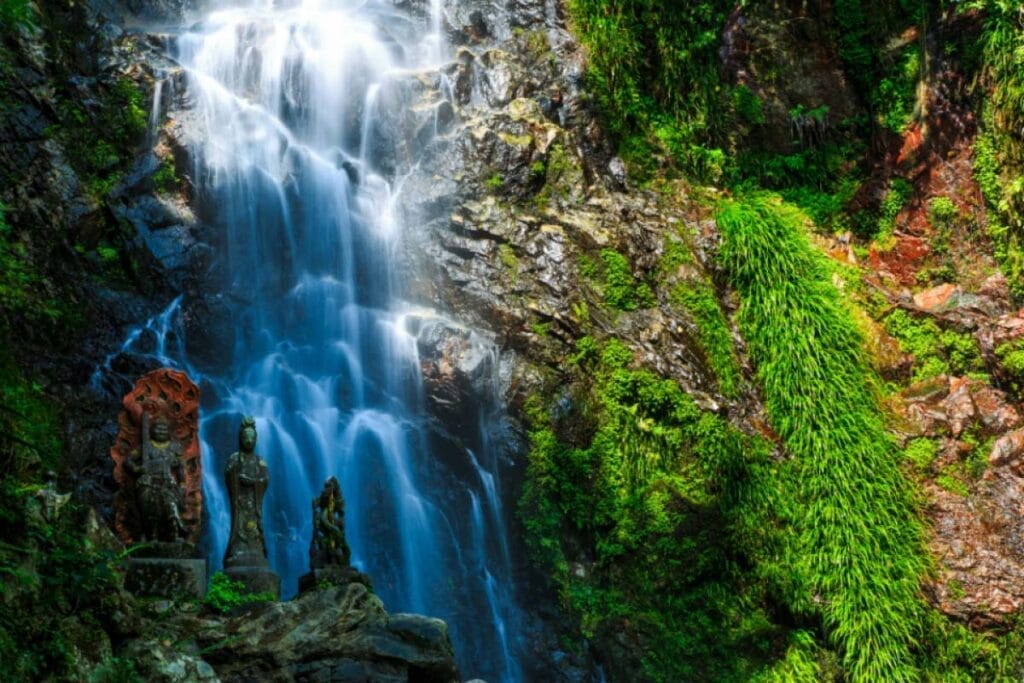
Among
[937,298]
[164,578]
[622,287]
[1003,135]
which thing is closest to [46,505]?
[164,578]

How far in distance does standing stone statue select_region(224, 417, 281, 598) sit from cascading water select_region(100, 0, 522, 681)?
1.94m

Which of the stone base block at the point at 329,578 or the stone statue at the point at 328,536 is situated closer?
the stone base block at the point at 329,578

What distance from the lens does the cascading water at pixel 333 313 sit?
501 inches

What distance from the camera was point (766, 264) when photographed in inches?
627

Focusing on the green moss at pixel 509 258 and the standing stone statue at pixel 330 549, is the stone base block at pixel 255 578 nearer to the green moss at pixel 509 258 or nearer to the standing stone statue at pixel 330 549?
the standing stone statue at pixel 330 549

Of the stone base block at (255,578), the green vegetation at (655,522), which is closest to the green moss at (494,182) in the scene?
the green vegetation at (655,522)

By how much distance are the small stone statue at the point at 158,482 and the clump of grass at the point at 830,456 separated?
8.02 meters

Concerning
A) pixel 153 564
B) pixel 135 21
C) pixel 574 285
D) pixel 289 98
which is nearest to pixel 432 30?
pixel 289 98

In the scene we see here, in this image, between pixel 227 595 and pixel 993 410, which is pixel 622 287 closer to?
pixel 993 410

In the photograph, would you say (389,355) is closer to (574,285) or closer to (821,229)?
(574,285)

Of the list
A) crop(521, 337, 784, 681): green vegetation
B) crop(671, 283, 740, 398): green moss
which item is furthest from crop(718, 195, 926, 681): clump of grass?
crop(521, 337, 784, 681): green vegetation

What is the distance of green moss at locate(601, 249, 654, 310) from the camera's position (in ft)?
50.8

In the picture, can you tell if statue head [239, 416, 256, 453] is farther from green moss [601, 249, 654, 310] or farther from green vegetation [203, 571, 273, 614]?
green moss [601, 249, 654, 310]

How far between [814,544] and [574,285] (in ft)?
17.1
